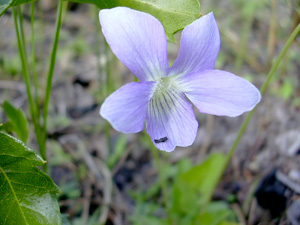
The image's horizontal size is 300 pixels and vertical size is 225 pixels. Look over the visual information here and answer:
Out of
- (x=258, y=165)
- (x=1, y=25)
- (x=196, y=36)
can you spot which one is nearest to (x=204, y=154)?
(x=258, y=165)

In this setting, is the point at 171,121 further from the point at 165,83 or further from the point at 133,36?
the point at 133,36

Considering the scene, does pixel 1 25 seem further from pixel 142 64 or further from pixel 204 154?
pixel 142 64

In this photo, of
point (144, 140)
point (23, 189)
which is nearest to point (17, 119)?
point (23, 189)

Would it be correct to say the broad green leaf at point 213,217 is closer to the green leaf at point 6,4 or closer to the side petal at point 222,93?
the side petal at point 222,93

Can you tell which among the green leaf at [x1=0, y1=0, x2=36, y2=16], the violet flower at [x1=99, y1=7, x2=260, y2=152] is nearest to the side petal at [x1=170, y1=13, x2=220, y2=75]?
the violet flower at [x1=99, y1=7, x2=260, y2=152]

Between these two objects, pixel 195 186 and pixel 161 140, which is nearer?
pixel 161 140

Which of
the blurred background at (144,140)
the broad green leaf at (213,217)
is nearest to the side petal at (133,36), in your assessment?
the blurred background at (144,140)

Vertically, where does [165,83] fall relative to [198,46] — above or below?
below
